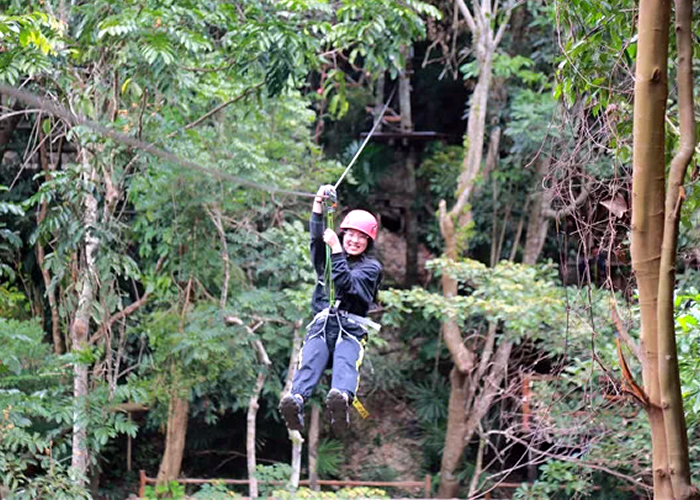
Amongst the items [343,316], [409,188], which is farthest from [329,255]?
[409,188]

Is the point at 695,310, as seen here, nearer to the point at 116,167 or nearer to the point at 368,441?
the point at 116,167

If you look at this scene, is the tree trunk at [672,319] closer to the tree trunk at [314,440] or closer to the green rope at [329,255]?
the green rope at [329,255]

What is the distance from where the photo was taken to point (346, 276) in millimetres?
3900

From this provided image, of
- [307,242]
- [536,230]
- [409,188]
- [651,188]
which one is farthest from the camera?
[409,188]

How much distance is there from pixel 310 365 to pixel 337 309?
0.27 meters

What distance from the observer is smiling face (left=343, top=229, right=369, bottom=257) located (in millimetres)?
4098

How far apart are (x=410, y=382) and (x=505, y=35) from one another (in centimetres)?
388

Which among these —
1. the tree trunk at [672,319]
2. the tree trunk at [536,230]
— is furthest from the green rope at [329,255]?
the tree trunk at [536,230]

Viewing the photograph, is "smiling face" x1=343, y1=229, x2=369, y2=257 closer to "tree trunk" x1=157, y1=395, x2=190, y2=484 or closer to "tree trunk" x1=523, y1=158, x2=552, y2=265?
"tree trunk" x1=157, y1=395, x2=190, y2=484

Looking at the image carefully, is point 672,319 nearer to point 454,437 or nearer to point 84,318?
point 84,318

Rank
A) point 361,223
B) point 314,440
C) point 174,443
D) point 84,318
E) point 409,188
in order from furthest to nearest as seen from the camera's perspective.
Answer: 1. point 409,188
2. point 314,440
3. point 174,443
4. point 84,318
5. point 361,223

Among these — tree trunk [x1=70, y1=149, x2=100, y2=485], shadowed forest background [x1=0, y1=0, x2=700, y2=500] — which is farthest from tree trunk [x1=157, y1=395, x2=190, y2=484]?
tree trunk [x1=70, y1=149, x2=100, y2=485]

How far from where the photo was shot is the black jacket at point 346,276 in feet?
12.8

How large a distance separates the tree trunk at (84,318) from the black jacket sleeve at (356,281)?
9.30 ft
